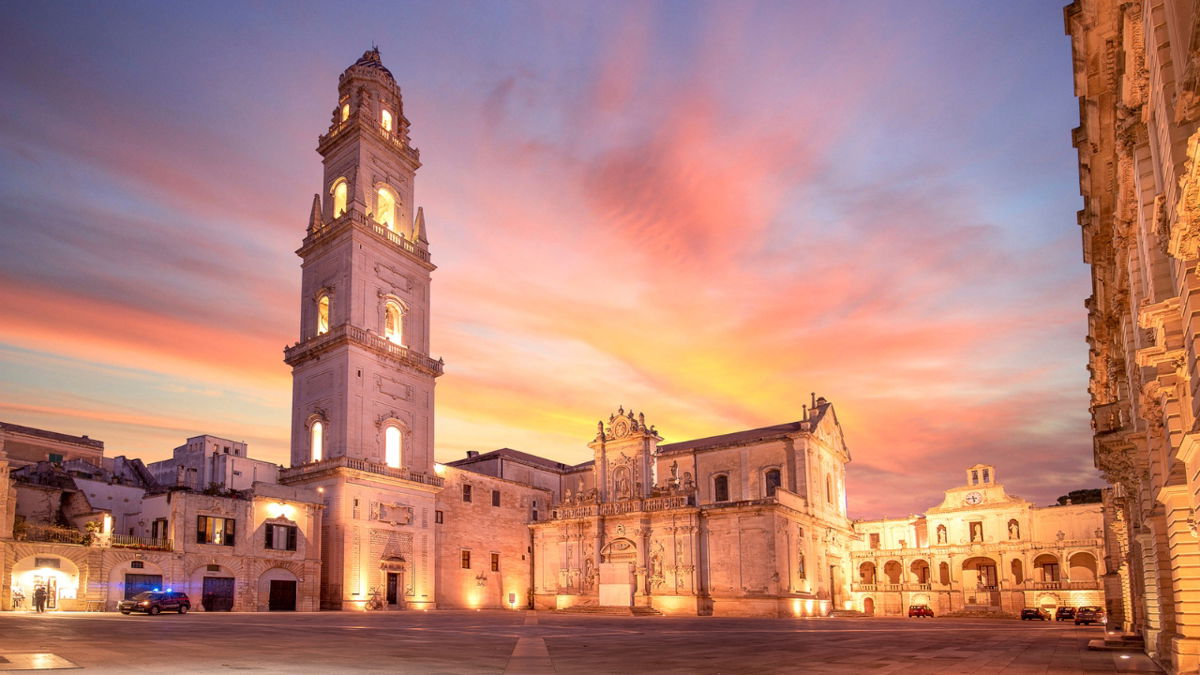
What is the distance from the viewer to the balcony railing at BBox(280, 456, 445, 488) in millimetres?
50625

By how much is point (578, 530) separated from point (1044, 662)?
146 feet

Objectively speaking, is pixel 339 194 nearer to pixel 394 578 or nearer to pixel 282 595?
pixel 394 578

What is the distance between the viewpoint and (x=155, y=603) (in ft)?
112

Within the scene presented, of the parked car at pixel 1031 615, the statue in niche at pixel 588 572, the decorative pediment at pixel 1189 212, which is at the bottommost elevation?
the parked car at pixel 1031 615

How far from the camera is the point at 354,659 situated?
46.8 feet

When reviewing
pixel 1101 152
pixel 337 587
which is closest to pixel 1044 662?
pixel 1101 152

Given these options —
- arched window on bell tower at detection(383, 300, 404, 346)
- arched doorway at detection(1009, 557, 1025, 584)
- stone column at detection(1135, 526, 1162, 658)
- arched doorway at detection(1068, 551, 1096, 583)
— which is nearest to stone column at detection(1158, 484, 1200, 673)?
stone column at detection(1135, 526, 1162, 658)

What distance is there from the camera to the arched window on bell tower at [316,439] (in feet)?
176

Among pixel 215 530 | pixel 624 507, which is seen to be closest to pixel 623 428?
pixel 624 507

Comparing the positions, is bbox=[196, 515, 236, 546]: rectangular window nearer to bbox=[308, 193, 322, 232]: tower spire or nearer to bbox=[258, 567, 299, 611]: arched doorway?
bbox=[258, 567, 299, 611]: arched doorway

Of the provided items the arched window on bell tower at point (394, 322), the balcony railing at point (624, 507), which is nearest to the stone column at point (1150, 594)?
the balcony railing at point (624, 507)

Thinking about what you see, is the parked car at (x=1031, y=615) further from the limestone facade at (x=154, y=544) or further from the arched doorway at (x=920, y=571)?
the limestone facade at (x=154, y=544)

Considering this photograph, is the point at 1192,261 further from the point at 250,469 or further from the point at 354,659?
the point at 250,469

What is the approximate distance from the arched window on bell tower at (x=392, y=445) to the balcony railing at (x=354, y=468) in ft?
3.92
